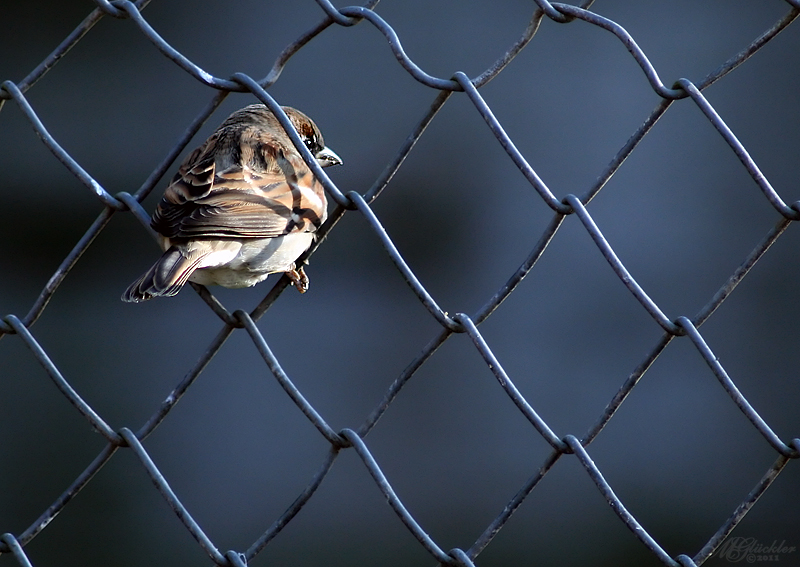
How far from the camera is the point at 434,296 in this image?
4176 millimetres

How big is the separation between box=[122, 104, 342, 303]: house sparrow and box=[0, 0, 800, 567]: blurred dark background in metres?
1.32

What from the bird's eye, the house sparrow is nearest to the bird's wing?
the house sparrow

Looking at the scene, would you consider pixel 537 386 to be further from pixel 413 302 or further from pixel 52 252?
pixel 52 252

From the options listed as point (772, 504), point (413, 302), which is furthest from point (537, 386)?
point (772, 504)

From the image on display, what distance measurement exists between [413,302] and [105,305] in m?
1.49

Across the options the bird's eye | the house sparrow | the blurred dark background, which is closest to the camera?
the house sparrow

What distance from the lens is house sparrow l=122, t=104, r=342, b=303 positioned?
227cm

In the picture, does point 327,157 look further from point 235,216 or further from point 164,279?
point 164,279

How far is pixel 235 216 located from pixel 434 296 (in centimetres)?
187

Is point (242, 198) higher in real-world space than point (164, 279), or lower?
higher

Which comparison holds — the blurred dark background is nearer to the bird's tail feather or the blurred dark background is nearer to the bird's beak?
the bird's beak

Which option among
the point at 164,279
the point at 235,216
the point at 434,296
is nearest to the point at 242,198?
the point at 235,216

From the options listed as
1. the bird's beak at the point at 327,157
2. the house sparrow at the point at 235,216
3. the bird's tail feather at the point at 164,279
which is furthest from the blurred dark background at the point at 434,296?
the bird's tail feather at the point at 164,279

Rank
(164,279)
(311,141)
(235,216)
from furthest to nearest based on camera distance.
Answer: (311,141), (235,216), (164,279)
